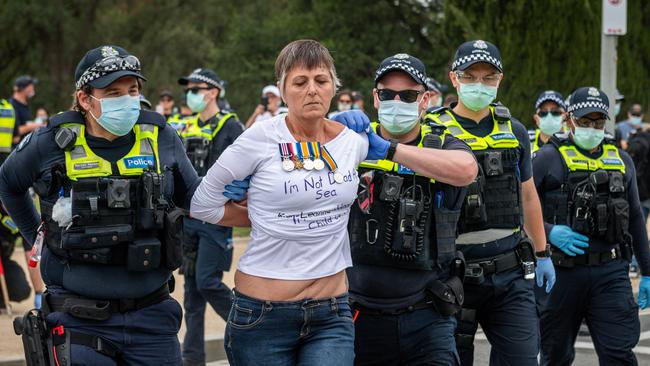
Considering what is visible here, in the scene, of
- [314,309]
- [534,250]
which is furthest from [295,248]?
[534,250]

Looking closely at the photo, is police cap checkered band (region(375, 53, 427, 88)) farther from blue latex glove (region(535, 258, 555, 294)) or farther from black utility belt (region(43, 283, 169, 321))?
blue latex glove (region(535, 258, 555, 294))

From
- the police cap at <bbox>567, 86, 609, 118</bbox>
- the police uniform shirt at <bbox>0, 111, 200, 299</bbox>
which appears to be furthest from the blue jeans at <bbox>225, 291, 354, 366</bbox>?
the police cap at <bbox>567, 86, 609, 118</bbox>

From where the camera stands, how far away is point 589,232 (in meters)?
7.26

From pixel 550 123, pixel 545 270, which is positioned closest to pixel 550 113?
pixel 550 123

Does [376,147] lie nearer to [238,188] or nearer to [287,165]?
[287,165]

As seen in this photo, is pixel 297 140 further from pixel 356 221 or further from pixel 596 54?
pixel 596 54

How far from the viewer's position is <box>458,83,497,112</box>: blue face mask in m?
6.33

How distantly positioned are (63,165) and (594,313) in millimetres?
3704

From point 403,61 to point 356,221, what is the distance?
2.58 feet

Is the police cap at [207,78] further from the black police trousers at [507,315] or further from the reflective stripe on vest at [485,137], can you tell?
the black police trousers at [507,315]

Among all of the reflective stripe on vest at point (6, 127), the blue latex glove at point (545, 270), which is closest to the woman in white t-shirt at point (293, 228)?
the blue latex glove at point (545, 270)

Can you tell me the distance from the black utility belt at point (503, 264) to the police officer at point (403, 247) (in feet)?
2.11

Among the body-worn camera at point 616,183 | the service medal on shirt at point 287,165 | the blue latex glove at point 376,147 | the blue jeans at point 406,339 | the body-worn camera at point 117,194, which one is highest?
the blue latex glove at point 376,147

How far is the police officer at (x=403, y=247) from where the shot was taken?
5.34m
